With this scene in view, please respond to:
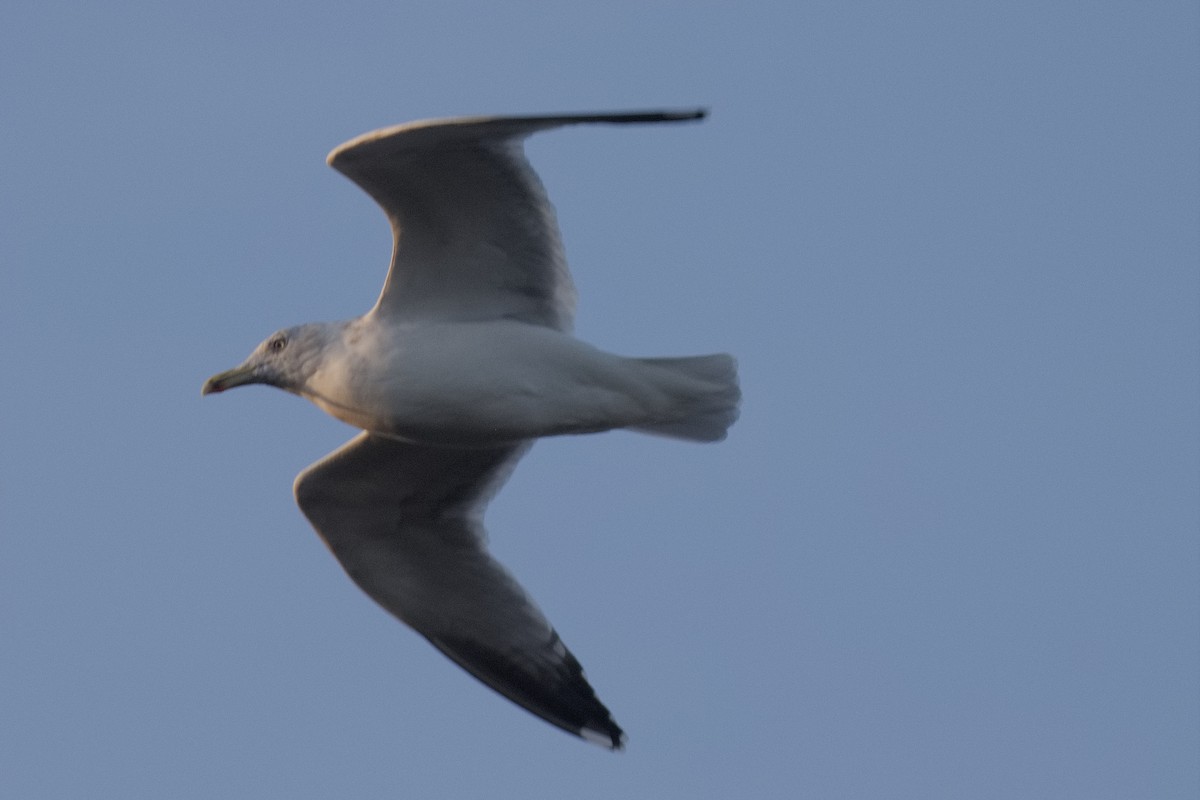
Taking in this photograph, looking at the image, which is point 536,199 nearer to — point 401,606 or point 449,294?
point 449,294

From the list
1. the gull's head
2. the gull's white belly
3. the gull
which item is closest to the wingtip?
the gull

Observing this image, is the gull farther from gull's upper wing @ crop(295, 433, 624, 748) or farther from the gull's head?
gull's upper wing @ crop(295, 433, 624, 748)

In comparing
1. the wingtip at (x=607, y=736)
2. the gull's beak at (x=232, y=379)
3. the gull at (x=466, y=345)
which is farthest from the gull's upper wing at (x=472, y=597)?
the gull's beak at (x=232, y=379)

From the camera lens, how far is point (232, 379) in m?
9.29

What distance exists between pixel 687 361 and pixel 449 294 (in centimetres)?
115

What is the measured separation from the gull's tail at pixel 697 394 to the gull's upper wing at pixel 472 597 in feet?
4.27

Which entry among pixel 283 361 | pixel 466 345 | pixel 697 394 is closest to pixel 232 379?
pixel 283 361

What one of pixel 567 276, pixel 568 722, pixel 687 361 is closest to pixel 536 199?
pixel 567 276

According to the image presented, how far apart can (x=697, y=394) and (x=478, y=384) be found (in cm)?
103

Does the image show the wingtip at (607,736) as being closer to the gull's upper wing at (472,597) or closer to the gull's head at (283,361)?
the gull's upper wing at (472,597)

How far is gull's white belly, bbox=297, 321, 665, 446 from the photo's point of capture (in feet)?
28.2

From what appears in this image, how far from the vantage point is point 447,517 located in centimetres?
990

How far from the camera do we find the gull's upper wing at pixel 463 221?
8156mm

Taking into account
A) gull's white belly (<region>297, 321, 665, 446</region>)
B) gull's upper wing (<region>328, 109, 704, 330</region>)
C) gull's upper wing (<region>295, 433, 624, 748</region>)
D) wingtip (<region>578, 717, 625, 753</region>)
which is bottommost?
wingtip (<region>578, 717, 625, 753</region>)
